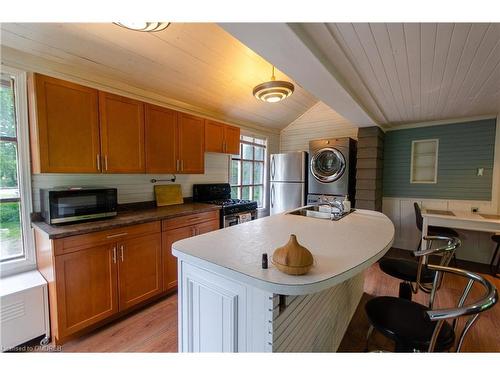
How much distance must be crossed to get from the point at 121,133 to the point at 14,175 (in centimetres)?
92

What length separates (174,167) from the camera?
2756 mm

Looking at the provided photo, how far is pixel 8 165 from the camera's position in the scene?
1854mm

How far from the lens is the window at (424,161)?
370 centimetres

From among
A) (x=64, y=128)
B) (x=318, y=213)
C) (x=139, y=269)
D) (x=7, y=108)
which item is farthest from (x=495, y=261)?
(x=7, y=108)

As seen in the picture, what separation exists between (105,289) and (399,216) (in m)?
4.47

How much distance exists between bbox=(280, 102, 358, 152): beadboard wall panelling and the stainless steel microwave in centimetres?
376

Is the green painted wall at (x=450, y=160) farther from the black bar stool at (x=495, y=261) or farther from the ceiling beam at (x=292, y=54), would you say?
the ceiling beam at (x=292, y=54)

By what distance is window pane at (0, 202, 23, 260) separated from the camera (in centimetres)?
185

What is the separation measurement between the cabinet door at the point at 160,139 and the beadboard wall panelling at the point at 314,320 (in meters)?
2.13

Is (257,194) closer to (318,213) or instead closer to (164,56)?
(318,213)

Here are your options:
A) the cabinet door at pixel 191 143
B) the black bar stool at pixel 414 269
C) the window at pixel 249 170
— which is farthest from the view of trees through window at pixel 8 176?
the black bar stool at pixel 414 269

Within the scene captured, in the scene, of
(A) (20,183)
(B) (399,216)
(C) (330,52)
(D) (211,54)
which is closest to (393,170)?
(B) (399,216)

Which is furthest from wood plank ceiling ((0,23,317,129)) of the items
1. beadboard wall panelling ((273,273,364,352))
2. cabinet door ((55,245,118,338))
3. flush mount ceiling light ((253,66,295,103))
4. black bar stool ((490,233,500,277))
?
black bar stool ((490,233,500,277))
